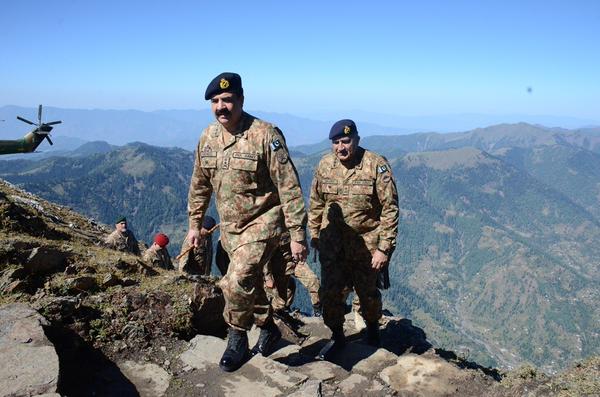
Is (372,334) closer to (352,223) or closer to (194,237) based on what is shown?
(352,223)

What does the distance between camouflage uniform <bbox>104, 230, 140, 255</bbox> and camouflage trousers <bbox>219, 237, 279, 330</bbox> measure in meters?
7.89

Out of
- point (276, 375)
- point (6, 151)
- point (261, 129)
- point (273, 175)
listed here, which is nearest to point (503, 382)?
point (276, 375)

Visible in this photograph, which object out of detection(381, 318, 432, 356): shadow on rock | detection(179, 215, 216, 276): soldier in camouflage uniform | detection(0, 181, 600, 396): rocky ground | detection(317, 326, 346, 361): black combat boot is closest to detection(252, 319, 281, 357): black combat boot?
detection(0, 181, 600, 396): rocky ground

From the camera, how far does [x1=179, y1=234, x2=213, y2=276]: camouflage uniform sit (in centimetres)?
1102

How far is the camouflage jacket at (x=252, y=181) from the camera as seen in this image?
214 inches

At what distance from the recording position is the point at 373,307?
Answer: 723cm

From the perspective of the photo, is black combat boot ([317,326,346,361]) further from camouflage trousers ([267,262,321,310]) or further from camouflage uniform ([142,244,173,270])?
camouflage uniform ([142,244,173,270])

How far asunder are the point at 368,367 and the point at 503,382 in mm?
1788

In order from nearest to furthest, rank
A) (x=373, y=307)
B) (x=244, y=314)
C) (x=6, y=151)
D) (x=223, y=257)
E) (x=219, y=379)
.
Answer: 1. (x=219, y=379)
2. (x=244, y=314)
3. (x=373, y=307)
4. (x=223, y=257)
5. (x=6, y=151)

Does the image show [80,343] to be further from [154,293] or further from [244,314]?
[244,314]

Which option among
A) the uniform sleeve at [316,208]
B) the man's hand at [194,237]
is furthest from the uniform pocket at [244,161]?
the uniform sleeve at [316,208]

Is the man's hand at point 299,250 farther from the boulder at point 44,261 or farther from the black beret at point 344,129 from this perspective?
the boulder at point 44,261

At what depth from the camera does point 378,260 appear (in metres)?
6.66

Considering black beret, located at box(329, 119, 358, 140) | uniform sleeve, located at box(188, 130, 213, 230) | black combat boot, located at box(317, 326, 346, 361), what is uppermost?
black beret, located at box(329, 119, 358, 140)
